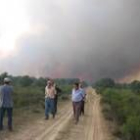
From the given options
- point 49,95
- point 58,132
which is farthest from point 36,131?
point 49,95

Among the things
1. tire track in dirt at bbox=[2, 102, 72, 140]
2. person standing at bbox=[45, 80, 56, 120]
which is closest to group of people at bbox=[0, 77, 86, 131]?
person standing at bbox=[45, 80, 56, 120]

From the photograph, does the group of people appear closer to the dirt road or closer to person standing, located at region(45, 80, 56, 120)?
person standing, located at region(45, 80, 56, 120)

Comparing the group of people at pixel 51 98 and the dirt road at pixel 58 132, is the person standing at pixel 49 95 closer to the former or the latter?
the group of people at pixel 51 98

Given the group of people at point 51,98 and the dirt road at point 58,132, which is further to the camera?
the group of people at point 51,98

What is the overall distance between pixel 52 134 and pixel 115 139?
2944mm

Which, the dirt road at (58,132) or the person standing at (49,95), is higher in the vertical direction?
the person standing at (49,95)

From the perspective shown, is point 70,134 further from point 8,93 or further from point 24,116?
point 24,116

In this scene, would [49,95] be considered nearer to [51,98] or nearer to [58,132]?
[51,98]

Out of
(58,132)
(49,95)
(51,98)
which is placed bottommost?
(58,132)

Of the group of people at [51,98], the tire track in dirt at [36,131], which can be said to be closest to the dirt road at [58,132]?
the tire track in dirt at [36,131]

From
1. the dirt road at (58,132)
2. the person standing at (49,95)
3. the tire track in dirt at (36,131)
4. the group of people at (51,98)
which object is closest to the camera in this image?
the tire track in dirt at (36,131)

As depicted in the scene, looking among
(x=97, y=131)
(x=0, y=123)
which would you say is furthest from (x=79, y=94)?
(x=0, y=123)

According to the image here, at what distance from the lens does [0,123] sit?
20.3 m

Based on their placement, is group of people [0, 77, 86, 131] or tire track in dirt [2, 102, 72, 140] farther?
group of people [0, 77, 86, 131]
